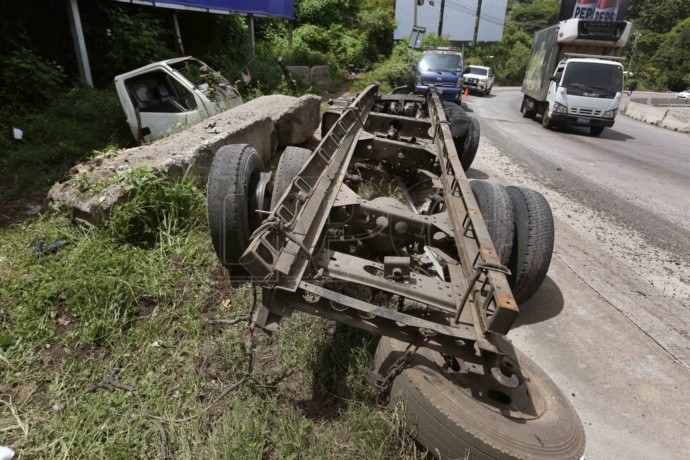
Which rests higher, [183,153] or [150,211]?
[183,153]

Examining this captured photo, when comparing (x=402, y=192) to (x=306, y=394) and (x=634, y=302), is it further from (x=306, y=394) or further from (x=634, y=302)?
(x=306, y=394)

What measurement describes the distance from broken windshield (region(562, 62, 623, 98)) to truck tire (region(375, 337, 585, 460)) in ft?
40.6

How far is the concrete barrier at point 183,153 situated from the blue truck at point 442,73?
858 centimetres

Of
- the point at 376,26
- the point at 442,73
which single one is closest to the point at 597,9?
the point at 442,73

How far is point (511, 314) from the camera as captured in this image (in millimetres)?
1795

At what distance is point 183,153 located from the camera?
432cm

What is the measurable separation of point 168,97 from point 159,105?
0.33 metres

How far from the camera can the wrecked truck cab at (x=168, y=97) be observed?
6367mm

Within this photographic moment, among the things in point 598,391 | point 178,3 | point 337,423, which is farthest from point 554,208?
point 178,3

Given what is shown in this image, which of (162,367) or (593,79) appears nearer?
(162,367)

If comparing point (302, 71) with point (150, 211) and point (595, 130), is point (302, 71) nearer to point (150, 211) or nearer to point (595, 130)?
point (595, 130)

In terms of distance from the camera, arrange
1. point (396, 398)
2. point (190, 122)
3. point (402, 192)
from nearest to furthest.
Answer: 1. point (396, 398)
2. point (402, 192)
3. point (190, 122)

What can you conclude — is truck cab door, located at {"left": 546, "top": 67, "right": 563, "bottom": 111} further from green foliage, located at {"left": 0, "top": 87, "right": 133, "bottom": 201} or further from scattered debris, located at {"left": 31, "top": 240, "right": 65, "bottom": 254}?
scattered debris, located at {"left": 31, "top": 240, "right": 65, "bottom": 254}

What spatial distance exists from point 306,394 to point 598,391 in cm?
196
